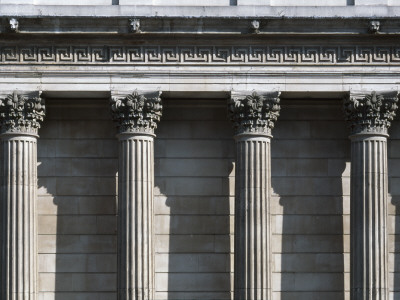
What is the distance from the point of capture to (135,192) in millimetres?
53406

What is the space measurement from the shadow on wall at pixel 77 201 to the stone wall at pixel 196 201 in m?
0.03

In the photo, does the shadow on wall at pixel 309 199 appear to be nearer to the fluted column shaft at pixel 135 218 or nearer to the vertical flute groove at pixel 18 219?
the fluted column shaft at pixel 135 218

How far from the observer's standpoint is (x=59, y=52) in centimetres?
5384

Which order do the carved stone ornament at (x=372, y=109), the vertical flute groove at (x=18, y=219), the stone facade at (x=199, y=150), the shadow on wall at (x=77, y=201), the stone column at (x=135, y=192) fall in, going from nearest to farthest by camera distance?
the vertical flute groove at (x=18, y=219) < the stone column at (x=135, y=192) < the stone facade at (x=199, y=150) < the carved stone ornament at (x=372, y=109) < the shadow on wall at (x=77, y=201)

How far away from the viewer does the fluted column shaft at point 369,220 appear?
2100 inches

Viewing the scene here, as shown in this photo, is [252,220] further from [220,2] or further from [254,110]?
[220,2]

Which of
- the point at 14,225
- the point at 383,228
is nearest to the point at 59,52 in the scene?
the point at 14,225

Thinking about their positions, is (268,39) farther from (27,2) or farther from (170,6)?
(27,2)

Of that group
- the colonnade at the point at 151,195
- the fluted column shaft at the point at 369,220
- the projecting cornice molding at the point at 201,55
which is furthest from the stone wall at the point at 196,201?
the projecting cornice molding at the point at 201,55

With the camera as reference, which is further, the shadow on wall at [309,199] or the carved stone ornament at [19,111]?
the shadow on wall at [309,199]

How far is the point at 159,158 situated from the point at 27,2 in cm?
650

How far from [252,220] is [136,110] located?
497 centimetres

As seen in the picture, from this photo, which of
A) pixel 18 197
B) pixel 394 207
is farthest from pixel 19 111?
pixel 394 207

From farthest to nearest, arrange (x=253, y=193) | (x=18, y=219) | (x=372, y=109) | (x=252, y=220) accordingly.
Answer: (x=372, y=109), (x=253, y=193), (x=252, y=220), (x=18, y=219)
